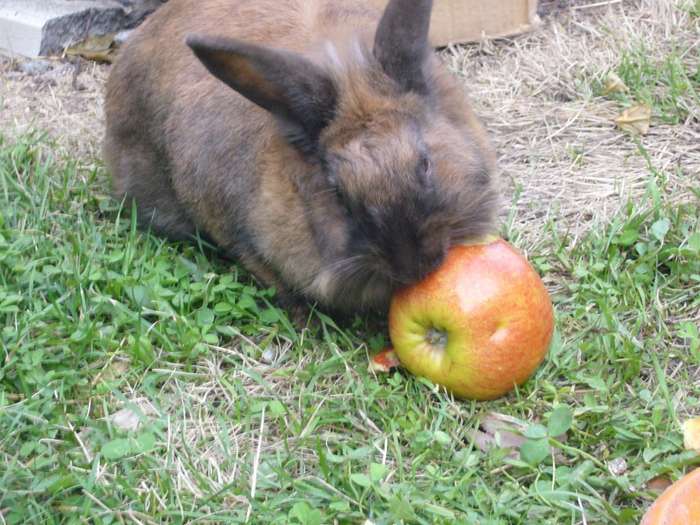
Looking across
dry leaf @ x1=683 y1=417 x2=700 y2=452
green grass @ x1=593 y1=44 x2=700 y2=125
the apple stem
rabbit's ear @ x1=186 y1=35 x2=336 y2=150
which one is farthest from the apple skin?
green grass @ x1=593 y1=44 x2=700 y2=125

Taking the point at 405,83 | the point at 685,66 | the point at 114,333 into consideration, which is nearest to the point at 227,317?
the point at 114,333

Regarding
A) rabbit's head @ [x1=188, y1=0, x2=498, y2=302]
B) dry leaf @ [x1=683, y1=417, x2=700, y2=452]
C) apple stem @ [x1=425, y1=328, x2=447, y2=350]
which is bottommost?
dry leaf @ [x1=683, y1=417, x2=700, y2=452]

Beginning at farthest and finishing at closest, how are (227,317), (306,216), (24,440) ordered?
(227,317) → (306,216) → (24,440)

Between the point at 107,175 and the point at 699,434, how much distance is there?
3123 millimetres

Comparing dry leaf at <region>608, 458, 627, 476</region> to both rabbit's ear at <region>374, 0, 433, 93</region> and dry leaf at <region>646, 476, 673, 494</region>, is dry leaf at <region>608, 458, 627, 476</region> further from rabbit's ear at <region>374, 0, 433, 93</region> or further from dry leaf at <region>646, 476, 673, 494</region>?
rabbit's ear at <region>374, 0, 433, 93</region>

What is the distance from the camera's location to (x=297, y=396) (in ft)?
12.0

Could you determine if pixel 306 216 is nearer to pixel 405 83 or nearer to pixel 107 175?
pixel 405 83

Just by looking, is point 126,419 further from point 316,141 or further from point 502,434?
point 502,434

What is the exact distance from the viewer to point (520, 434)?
3336 mm

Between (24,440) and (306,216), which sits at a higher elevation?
(306,216)

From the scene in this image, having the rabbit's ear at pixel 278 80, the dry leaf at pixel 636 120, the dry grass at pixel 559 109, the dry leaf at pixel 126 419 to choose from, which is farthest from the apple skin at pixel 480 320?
the dry leaf at pixel 636 120

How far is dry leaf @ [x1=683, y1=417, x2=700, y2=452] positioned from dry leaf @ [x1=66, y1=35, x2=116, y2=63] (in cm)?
431

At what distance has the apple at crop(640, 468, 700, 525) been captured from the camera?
2.71 metres

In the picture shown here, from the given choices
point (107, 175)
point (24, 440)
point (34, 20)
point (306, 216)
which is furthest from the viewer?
point (34, 20)
